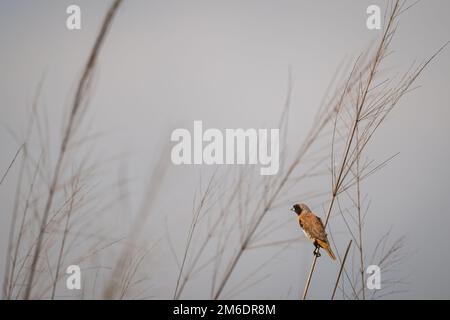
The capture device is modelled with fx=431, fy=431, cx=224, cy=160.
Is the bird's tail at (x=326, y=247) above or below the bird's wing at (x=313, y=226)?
below

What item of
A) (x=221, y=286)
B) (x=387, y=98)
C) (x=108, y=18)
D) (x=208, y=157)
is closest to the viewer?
(x=108, y=18)

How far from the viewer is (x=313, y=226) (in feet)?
5.83

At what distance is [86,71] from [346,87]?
0.44m

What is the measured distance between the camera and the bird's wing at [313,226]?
1.71 m

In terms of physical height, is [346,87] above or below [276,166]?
above

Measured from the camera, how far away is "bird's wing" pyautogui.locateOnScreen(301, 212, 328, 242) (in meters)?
1.71

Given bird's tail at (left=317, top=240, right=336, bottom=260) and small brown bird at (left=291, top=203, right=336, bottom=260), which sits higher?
small brown bird at (left=291, top=203, right=336, bottom=260)

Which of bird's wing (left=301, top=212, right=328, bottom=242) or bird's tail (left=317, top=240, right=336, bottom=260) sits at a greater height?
bird's wing (left=301, top=212, right=328, bottom=242)
